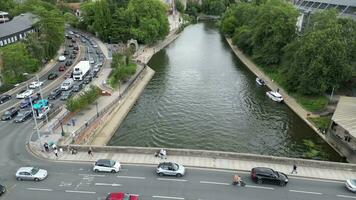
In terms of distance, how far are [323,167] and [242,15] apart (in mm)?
89276

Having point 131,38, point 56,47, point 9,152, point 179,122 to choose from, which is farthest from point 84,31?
point 9,152

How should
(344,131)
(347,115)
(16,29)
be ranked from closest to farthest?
(344,131), (347,115), (16,29)

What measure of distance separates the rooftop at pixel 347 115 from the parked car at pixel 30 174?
40771 mm

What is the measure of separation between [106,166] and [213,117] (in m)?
27.8

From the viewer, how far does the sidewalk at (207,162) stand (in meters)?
38.5

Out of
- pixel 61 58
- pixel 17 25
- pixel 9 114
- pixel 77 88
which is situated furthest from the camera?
pixel 61 58

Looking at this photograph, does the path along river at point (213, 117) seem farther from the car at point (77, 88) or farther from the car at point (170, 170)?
the car at point (170, 170)

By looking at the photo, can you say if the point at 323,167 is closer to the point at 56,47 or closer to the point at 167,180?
the point at 167,180

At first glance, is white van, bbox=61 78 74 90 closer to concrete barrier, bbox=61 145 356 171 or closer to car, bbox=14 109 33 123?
car, bbox=14 109 33 123

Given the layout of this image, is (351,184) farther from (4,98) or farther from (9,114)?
(4,98)

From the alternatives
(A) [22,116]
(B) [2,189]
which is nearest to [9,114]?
(A) [22,116]

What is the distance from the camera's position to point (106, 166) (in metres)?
38.4

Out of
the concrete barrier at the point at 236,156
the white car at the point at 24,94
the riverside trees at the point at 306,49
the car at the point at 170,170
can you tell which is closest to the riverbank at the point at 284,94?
the riverside trees at the point at 306,49

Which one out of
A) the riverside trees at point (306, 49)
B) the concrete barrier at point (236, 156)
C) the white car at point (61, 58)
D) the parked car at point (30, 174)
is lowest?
the parked car at point (30, 174)
